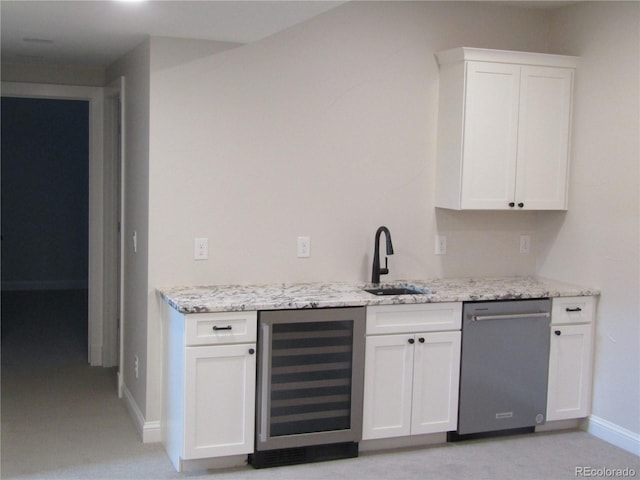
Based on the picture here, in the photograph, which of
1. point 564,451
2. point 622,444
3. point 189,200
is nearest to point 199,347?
point 189,200

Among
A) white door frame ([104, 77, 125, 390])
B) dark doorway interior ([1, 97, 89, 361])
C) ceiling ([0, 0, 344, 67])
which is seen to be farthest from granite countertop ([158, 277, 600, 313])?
dark doorway interior ([1, 97, 89, 361])

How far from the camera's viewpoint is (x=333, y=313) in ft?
11.8

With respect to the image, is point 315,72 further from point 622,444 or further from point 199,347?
point 622,444

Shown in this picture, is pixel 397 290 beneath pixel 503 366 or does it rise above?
above

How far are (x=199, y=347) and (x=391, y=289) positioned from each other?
48.7 inches

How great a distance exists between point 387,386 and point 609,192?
1644mm

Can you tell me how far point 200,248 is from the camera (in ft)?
12.8

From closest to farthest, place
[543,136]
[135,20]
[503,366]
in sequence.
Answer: [135,20], [503,366], [543,136]

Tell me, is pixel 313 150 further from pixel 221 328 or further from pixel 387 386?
pixel 387 386

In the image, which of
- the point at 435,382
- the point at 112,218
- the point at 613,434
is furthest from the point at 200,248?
the point at 613,434

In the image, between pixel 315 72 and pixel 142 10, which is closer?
pixel 142 10

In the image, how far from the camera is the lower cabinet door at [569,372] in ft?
13.5

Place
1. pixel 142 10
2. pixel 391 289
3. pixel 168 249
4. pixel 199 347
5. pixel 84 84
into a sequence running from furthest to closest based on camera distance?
pixel 84 84 → pixel 391 289 → pixel 168 249 → pixel 199 347 → pixel 142 10

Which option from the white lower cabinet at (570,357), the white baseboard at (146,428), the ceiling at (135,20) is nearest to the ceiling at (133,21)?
the ceiling at (135,20)
